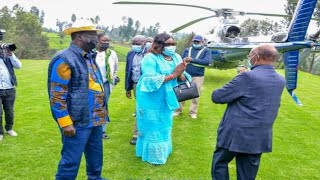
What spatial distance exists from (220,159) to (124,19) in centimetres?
8411

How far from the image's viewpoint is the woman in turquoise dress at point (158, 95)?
165 inches

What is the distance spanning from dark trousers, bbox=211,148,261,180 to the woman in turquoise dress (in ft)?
4.05

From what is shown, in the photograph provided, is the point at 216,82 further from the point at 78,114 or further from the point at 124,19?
the point at 124,19

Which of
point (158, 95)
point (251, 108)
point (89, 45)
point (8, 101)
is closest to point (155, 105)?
point (158, 95)

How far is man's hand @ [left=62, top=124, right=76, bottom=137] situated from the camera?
3109 mm

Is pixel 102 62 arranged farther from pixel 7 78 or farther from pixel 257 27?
pixel 257 27

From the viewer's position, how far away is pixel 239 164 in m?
3.15

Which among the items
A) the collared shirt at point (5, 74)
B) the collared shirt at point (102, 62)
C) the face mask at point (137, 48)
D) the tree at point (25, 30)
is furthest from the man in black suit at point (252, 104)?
the tree at point (25, 30)

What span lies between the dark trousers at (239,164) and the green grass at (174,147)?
1.12 metres

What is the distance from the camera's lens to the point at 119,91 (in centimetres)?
1109

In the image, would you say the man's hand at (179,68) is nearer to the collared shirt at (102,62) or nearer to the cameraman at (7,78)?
the collared shirt at (102,62)

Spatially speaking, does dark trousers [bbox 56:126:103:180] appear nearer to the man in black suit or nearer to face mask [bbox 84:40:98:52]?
face mask [bbox 84:40:98:52]

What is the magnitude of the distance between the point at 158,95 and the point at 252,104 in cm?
167

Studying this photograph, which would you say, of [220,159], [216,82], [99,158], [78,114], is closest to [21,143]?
[99,158]
